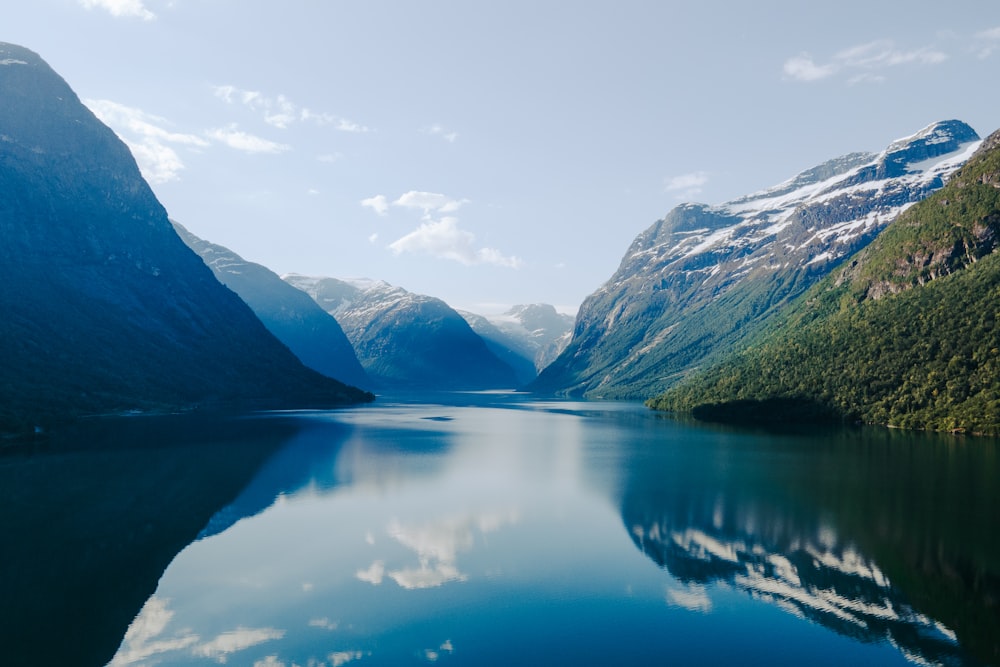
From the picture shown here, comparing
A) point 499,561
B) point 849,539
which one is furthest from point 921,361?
point 499,561

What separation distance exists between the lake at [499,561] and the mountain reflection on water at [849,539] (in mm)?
252

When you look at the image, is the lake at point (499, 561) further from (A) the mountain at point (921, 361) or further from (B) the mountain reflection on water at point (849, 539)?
(A) the mountain at point (921, 361)

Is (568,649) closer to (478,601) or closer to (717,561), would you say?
(478,601)

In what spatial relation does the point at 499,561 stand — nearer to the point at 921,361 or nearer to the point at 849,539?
the point at 849,539

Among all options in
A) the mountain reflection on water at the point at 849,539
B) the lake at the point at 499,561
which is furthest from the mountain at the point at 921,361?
the lake at the point at 499,561

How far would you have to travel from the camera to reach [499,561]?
51594 mm

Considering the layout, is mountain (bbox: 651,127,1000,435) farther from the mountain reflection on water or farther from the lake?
the lake

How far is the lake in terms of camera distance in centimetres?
3594

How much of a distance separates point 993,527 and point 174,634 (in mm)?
63609

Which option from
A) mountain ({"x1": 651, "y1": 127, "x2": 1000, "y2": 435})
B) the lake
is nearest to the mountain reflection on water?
the lake

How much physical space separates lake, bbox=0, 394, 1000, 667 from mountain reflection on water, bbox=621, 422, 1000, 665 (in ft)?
0.83

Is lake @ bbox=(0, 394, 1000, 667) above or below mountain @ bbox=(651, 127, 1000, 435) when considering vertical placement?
below

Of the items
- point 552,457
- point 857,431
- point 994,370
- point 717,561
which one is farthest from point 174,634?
point 994,370

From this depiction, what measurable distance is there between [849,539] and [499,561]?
29.2 meters
